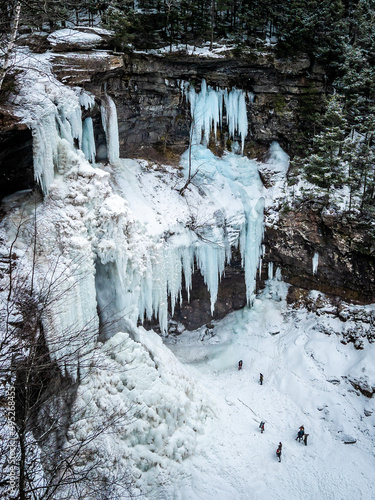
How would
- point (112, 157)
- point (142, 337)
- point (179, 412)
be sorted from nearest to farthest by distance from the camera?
point (179, 412)
point (142, 337)
point (112, 157)

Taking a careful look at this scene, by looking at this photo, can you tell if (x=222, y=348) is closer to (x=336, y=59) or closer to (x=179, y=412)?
(x=179, y=412)

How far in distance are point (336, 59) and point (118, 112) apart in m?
10.0

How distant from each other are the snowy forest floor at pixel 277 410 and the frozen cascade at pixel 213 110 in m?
7.96

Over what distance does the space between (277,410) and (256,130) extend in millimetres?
12211

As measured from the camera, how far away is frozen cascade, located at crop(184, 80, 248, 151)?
16.4 meters

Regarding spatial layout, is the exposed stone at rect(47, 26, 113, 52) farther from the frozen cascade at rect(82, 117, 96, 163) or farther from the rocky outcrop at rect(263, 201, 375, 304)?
the rocky outcrop at rect(263, 201, 375, 304)

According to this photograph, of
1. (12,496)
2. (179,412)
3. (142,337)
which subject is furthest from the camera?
(142,337)

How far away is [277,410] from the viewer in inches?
498

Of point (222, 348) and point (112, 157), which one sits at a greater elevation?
point (112, 157)

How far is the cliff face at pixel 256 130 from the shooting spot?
1471cm

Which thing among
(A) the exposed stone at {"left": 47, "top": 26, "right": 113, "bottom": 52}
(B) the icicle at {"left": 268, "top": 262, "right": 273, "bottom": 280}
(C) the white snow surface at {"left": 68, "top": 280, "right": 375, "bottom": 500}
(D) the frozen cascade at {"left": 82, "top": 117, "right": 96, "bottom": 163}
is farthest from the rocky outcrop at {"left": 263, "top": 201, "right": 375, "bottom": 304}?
(A) the exposed stone at {"left": 47, "top": 26, "right": 113, "bottom": 52}

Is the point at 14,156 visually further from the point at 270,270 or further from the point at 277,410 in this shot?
the point at 277,410

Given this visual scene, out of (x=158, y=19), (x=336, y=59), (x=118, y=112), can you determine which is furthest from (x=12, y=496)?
(x=336, y=59)

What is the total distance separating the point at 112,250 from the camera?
1017 centimetres
